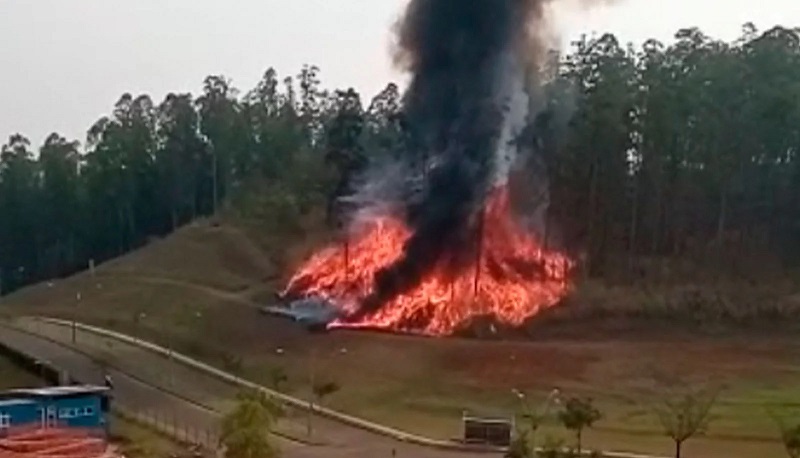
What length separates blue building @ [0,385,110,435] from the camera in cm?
4556

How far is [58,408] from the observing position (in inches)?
1874


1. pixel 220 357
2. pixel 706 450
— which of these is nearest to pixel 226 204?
pixel 220 357

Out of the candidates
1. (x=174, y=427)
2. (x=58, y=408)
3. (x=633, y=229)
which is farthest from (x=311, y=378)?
(x=633, y=229)

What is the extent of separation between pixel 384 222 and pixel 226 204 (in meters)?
24.5

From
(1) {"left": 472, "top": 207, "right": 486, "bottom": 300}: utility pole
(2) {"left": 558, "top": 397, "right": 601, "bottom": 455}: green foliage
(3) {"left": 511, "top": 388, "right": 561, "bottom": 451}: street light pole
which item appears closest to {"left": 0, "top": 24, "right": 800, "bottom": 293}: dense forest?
(1) {"left": 472, "top": 207, "right": 486, "bottom": 300}: utility pole

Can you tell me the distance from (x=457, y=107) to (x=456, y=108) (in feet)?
0.34

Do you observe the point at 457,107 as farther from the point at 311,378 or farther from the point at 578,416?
the point at 578,416

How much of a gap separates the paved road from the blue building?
724 cm

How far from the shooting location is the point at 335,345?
7275 centimetres

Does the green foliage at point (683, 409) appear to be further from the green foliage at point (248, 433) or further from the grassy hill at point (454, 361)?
the green foliage at point (248, 433)

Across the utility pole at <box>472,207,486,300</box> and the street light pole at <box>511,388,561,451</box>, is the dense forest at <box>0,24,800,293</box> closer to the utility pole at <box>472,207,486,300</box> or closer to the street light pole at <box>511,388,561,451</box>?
the utility pole at <box>472,207,486,300</box>

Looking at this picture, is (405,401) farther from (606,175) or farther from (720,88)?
(720,88)

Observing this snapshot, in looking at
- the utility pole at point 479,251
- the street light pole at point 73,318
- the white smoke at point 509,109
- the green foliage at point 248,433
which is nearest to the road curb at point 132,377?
the street light pole at point 73,318

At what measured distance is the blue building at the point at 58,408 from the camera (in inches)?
1794
